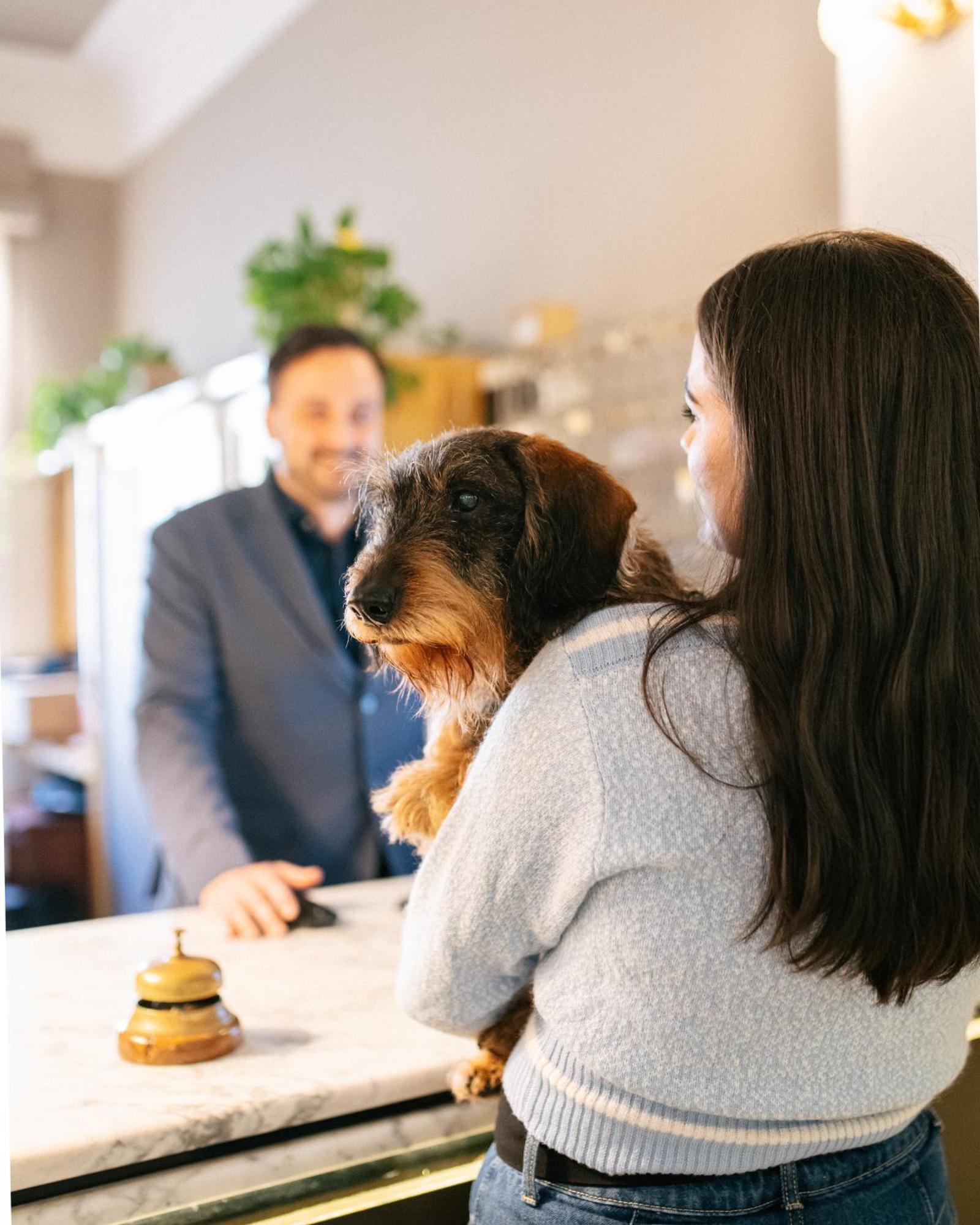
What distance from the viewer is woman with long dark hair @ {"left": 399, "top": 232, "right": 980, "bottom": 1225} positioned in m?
0.71

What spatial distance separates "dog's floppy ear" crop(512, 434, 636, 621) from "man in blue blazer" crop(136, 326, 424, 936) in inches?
46.0

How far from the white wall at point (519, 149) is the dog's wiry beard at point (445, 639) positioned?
111cm

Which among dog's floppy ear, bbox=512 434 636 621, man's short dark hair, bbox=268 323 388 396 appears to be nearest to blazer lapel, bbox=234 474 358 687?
man's short dark hair, bbox=268 323 388 396

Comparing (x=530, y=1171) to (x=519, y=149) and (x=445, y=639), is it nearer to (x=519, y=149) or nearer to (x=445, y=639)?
(x=445, y=639)

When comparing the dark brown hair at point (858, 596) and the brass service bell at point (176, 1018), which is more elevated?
the dark brown hair at point (858, 596)

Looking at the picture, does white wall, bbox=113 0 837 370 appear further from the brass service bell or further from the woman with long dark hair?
the brass service bell

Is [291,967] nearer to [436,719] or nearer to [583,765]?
[436,719]

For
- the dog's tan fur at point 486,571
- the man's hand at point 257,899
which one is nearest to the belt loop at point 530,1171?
the dog's tan fur at point 486,571

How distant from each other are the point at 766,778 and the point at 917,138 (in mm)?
764

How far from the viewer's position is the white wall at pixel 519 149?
2.32 m

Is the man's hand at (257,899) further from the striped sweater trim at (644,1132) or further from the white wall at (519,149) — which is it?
the white wall at (519,149)

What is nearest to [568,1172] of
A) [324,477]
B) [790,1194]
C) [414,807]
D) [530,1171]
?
[530,1171]

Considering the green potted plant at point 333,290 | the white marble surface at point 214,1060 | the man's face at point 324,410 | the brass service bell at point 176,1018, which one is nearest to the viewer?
the white marble surface at point 214,1060

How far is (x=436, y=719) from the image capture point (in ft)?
3.19
